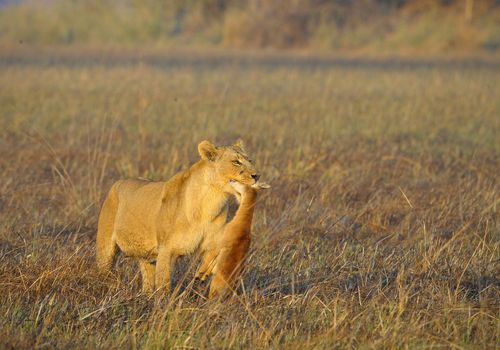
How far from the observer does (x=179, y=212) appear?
4.64 meters

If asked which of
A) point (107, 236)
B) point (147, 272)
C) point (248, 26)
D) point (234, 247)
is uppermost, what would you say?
point (234, 247)

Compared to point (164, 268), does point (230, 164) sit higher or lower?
higher

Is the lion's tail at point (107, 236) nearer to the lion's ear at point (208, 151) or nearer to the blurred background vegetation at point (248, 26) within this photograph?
the lion's ear at point (208, 151)

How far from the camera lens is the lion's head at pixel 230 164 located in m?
4.45

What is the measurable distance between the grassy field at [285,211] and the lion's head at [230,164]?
12.0 inches

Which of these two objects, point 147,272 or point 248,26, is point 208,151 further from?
point 248,26

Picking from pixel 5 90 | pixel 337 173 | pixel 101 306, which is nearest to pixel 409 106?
pixel 337 173

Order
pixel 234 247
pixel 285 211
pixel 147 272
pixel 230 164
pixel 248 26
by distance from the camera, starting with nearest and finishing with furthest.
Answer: pixel 234 247 → pixel 230 164 → pixel 147 272 → pixel 285 211 → pixel 248 26

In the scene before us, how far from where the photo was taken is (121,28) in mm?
27734

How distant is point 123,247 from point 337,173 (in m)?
3.45

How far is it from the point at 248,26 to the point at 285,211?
873 inches

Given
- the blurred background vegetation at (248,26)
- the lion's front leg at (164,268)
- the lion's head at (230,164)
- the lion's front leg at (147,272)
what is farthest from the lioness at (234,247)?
the blurred background vegetation at (248,26)

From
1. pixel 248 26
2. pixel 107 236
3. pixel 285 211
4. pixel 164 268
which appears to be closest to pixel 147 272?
pixel 107 236

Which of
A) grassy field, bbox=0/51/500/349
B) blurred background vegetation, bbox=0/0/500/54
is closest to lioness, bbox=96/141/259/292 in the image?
grassy field, bbox=0/51/500/349
